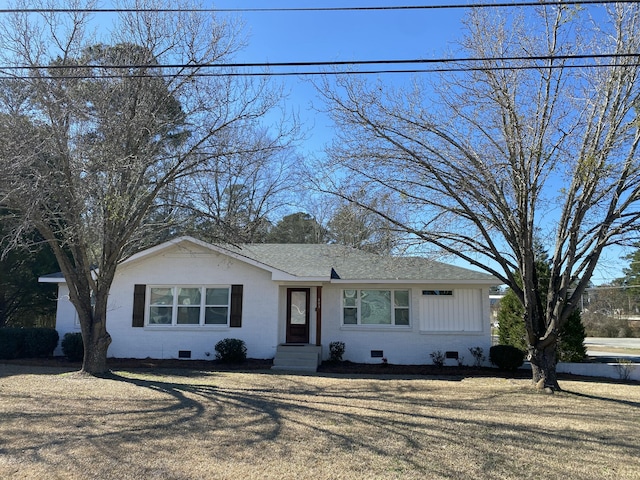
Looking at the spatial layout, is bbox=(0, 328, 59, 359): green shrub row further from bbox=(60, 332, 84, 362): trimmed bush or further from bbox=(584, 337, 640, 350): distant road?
bbox=(584, 337, 640, 350): distant road

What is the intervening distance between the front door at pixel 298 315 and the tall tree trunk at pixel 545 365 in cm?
746

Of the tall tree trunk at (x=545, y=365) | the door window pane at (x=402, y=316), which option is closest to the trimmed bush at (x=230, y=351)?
the door window pane at (x=402, y=316)

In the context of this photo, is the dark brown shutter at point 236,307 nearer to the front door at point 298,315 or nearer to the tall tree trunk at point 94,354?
the front door at point 298,315

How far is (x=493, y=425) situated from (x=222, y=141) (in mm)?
7919

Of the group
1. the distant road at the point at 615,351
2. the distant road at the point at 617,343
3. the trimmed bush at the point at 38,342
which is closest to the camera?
the trimmed bush at the point at 38,342

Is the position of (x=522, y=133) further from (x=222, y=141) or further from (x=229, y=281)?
(x=229, y=281)

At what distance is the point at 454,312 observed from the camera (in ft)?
51.1

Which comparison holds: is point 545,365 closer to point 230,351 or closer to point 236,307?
point 230,351

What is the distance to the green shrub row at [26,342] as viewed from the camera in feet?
49.7

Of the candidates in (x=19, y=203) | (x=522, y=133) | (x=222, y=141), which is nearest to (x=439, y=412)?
(x=522, y=133)

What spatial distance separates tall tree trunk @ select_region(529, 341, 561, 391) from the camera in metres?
10.5

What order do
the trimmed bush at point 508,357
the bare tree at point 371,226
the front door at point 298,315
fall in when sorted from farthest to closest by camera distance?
the front door at point 298,315
the trimmed bush at point 508,357
the bare tree at point 371,226

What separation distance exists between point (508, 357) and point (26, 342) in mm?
15008

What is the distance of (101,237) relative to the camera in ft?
→ 34.4
